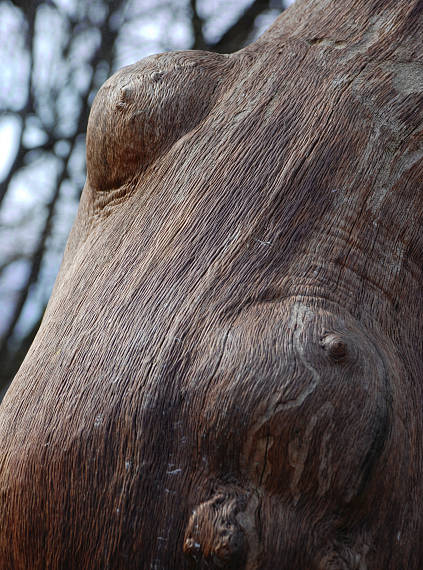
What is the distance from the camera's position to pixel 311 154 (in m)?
0.87

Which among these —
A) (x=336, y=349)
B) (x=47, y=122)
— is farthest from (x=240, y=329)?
(x=47, y=122)

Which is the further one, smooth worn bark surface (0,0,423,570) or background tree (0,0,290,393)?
background tree (0,0,290,393)

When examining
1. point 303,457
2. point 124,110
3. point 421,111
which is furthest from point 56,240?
point 303,457

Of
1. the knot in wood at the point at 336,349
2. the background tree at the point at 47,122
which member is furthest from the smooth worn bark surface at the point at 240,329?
the background tree at the point at 47,122

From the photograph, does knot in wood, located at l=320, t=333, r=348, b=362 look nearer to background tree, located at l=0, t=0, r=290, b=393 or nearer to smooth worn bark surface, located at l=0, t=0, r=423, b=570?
smooth worn bark surface, located at l=0, t=0, r=423, b=570

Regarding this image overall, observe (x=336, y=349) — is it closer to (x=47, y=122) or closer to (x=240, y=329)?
(x=240, y=329)

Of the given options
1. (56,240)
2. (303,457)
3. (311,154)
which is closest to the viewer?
(303,457)

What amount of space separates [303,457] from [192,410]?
0.12m

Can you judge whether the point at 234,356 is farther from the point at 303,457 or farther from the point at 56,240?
the point at 56,240

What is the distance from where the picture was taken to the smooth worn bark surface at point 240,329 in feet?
2.21

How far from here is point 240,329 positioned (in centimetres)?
72

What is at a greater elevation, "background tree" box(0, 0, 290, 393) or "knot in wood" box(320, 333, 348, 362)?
"background tree" box(0, 0, 290, 393)

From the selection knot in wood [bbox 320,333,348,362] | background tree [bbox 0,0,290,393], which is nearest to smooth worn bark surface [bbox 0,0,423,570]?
knot in wood [bbox 320,333,348,362]

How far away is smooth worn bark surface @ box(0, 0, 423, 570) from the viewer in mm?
674
